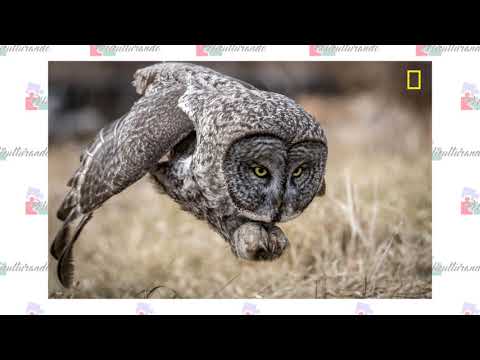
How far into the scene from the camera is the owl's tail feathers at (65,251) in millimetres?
3967

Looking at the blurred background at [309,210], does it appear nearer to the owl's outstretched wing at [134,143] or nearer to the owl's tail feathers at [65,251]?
the owl's tail feathers at [65,251]

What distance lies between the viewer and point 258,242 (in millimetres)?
3201

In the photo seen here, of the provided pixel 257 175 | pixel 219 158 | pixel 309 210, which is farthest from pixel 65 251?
pixel 309 210

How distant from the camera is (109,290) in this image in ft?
17.5

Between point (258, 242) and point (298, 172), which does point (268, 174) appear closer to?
point (298, 172)

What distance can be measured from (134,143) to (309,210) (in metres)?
2.18

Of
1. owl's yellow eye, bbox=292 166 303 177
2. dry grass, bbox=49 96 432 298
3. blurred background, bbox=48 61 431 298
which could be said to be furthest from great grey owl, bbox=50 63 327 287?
blurred background, bbox=48 61 431 298

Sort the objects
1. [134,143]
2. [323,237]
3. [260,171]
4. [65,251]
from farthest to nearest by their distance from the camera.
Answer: [323,237]
[65,251]
[134,143]
[260,171]

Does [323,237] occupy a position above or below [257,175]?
below

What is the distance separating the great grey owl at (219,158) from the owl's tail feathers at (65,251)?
0.24 feet

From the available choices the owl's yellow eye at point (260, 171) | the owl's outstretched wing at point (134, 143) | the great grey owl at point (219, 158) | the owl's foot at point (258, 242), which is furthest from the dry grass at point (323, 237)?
the owl's yellow eye at point (260, 171)

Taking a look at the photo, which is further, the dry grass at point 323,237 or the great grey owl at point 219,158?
the dry grass at point 323,237

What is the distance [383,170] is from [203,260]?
195cm

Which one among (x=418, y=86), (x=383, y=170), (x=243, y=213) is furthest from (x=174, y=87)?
(x=383, y=170)
